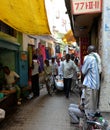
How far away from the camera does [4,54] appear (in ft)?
40.7

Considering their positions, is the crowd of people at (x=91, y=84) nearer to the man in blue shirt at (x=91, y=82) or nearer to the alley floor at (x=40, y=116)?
the man in blue shirt at (x=91, y=82)

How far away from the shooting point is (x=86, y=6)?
287 inches

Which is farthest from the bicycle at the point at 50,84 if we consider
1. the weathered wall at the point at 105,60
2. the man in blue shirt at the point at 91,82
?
the weathered wall at the point at 105,60

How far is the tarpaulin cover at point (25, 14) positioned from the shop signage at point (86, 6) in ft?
2.38

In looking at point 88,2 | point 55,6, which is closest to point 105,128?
point 88,2

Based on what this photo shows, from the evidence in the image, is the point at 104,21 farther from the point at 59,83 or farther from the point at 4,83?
the point at 59,83

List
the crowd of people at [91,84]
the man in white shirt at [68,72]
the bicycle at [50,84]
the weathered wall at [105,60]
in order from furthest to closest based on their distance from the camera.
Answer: the bicycle at [50,84], the man in white shirt at [68,72], the crowd of people at [91,84], the weathered wall at [105,60]

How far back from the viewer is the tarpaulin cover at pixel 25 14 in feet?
23.8

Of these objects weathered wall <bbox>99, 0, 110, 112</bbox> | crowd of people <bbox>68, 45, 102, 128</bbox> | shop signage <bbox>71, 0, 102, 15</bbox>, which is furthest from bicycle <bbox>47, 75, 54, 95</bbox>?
shop signage <bbox>71, 0, 102, 15</bbox>

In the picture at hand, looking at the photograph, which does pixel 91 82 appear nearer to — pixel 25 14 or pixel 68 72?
pixel 25 14

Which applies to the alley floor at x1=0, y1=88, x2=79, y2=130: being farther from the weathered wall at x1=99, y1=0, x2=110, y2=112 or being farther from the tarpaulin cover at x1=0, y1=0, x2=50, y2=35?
the tarpaulin cover at x1=0, y1=0, x2=50, y2=35

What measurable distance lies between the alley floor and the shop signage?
2.84 meters

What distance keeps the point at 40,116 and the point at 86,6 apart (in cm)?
377

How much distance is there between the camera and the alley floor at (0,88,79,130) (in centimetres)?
824
